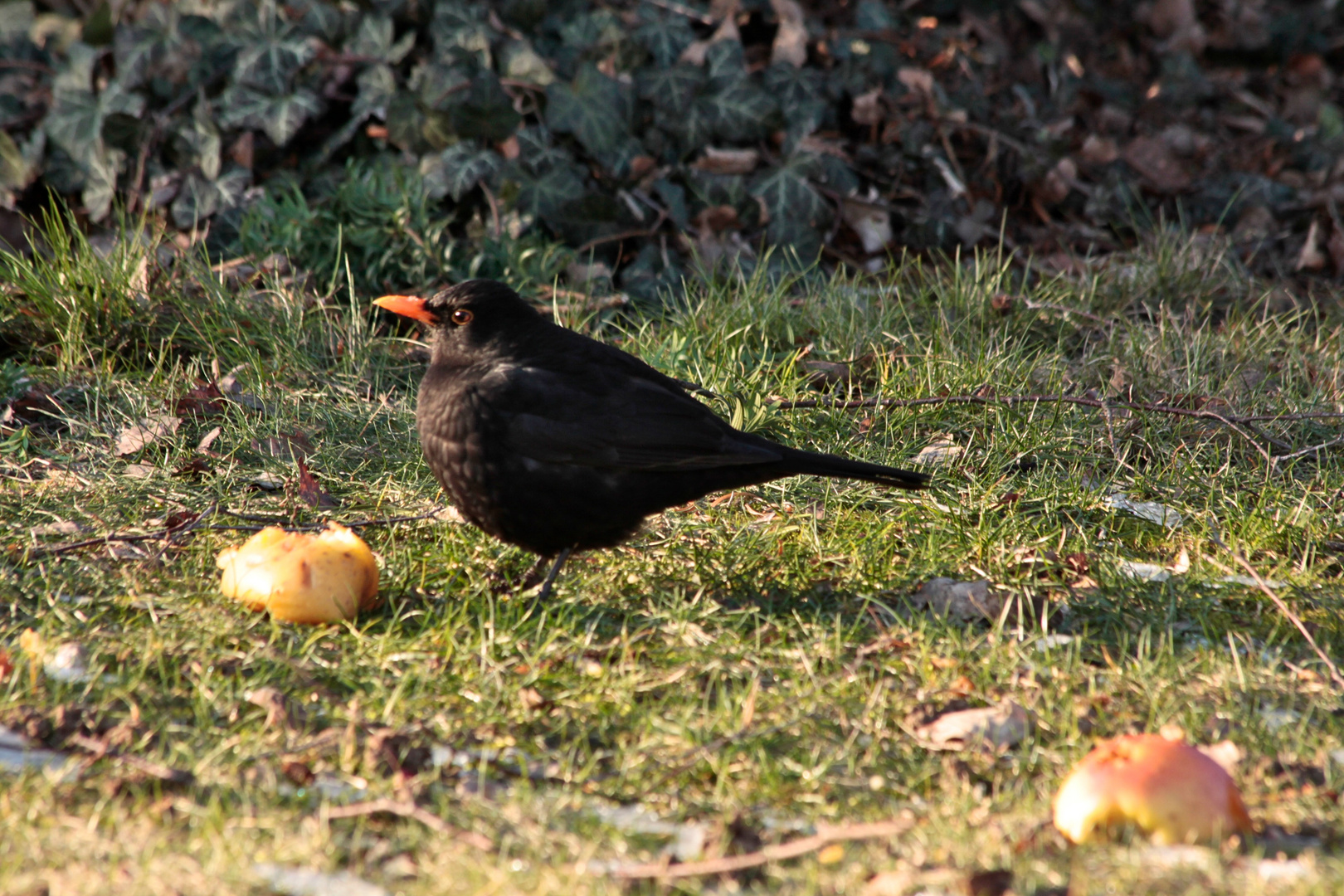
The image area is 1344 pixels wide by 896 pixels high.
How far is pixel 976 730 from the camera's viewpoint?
8.16ft

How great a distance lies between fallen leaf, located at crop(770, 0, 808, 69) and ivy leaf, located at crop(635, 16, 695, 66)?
445 mm

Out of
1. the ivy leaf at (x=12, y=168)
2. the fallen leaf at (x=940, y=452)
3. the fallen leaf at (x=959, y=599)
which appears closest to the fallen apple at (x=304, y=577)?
the fallen leaf at (x=959, y=599)

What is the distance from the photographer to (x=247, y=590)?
9.58ft

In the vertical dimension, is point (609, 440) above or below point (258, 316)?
above

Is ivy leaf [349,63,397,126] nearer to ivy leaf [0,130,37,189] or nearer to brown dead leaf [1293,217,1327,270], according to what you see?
ivy leaf [0,130,37,189]

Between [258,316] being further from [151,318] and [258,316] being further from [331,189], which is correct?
[331,189]

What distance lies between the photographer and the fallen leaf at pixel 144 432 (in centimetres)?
399

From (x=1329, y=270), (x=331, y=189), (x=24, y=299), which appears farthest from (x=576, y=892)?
(x=1329, y=270)

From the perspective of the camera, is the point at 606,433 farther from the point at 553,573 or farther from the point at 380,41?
the point at 380,41

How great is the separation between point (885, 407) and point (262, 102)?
3169mm

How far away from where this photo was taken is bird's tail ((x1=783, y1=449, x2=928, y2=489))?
316 centimetres

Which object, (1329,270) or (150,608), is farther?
(1329,270)

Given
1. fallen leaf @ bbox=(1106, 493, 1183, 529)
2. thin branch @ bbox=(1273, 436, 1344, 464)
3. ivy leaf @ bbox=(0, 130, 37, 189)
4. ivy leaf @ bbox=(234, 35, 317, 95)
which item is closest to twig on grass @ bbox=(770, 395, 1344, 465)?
thin branch @ bbox=(1273, 436, 1344, 464)

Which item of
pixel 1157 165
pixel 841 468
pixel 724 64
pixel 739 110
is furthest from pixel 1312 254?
pixel 841 468
